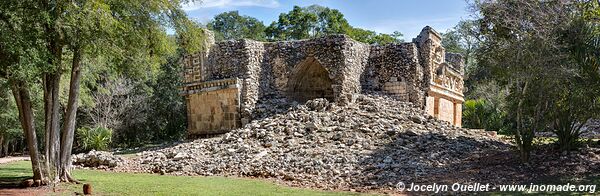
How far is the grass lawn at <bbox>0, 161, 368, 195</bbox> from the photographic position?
9.37 m

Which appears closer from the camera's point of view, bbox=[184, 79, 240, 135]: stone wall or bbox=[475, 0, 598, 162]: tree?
bbox=[475, 0, 598, 162]: tree

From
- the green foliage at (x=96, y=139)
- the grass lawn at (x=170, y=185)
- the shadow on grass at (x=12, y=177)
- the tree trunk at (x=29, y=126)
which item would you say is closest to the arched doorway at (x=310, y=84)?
the green foliage at (x=96, y=139)

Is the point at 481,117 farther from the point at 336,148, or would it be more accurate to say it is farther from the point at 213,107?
the point at 336,148

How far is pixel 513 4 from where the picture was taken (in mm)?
12055

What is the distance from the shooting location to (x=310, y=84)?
20.8m

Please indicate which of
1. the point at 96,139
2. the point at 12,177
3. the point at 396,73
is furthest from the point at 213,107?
the point at 12,177

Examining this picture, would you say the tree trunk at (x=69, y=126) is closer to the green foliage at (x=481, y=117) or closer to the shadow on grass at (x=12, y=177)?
the shadow on grass at (x=12, y=177)

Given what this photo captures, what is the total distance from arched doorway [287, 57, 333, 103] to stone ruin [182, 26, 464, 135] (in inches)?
2.4

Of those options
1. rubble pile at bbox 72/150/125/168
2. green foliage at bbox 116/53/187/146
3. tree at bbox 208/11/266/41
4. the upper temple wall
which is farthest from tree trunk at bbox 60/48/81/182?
tree at bbox 208/11/266/41

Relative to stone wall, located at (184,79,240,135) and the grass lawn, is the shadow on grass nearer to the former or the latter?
the grass lawn

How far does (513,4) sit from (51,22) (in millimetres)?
9301

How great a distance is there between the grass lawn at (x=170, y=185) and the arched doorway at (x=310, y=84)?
8.53 metres

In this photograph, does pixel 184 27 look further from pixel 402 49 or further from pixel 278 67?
pixel 402 49

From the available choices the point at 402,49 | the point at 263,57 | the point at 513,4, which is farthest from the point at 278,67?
the point at 513,4
